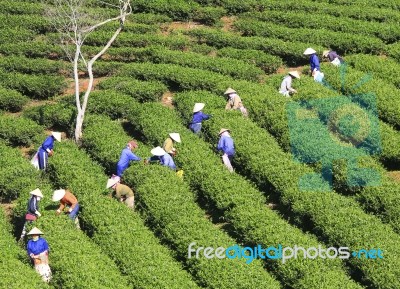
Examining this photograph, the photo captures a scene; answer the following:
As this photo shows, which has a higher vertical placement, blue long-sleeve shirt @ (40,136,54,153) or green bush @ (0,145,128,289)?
blue long-sleeve shirt @ (40,136,54,153)

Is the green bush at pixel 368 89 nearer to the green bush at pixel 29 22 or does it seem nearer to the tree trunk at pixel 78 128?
the tree trunk at pixel 78 128

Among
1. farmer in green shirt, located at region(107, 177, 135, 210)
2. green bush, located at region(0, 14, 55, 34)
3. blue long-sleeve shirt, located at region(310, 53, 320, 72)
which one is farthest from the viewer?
green bush, located at region(0, 14, 55, 34)

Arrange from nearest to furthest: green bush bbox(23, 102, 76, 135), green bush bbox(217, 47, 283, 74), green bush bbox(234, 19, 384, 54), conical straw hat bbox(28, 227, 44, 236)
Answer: conical straw hat bbox(28, 227, 44, 236) → green bush bbox(23, 102, 76, 135) → green bush bbox(217, 47, 283, 74) → green bush bbox(234, 19, 384, 54)

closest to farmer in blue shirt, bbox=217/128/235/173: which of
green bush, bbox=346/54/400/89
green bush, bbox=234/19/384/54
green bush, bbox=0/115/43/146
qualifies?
green bush, bbox=0/115/43/146

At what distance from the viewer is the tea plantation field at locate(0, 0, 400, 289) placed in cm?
1548

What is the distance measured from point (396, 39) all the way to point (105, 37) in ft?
29.3

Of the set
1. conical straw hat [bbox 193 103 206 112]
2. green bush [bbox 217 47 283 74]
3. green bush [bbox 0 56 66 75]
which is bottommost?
A: green bush [bbox 0 56 66 75]

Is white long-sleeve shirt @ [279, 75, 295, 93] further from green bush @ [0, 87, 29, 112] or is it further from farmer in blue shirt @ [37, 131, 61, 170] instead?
green bush @ [0, 87, 29, 112]

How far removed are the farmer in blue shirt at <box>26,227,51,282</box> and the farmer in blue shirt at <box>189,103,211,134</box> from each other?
5.63 meters

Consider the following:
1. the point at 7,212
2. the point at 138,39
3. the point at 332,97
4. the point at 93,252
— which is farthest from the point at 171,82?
the point at 93,252

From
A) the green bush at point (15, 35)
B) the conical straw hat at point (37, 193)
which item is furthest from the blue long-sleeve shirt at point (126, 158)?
the green bush at point (15, 35)

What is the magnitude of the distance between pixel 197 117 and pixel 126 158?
8.19ft

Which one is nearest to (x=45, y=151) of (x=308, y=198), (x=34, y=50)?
(x=308, y=198)

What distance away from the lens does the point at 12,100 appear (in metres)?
22.5
